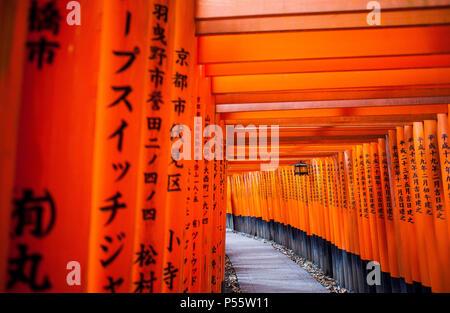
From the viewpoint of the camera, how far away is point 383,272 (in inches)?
317

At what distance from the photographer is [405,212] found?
703cm

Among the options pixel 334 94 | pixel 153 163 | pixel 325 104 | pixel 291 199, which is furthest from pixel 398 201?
pixel 291 199

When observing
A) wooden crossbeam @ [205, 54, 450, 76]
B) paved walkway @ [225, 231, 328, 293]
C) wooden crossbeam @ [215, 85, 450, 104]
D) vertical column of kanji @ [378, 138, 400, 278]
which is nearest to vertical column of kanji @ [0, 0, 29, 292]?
wooden crossbeam @ [205, 54, 450, 76]

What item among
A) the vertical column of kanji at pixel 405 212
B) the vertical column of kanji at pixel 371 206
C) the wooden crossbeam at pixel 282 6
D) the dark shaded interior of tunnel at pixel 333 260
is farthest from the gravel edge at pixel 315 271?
the wooden crossbeam at pixel 282 6

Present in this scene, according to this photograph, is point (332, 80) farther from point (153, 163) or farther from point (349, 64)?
point (153, 163)

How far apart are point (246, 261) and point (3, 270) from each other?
14396 millimetres

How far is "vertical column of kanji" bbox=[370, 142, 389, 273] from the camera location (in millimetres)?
7988

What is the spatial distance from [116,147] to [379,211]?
27.1 feet

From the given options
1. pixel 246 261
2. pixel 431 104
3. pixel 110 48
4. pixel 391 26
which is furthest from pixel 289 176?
pixel 110 48

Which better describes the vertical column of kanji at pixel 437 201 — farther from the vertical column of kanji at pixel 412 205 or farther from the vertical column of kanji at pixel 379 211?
the vertical column of kanji at pixel 379 211

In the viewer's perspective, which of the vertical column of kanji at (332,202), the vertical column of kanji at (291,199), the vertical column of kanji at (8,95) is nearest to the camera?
the vertical column of kanji at (8,95)

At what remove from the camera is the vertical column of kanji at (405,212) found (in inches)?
268

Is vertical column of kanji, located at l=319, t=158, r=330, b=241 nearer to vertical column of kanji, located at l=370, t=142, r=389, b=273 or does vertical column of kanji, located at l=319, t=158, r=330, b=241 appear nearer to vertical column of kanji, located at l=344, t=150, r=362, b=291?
vertical column of kanji, located at l=344, t=150, r=362, b=291
